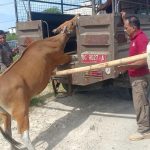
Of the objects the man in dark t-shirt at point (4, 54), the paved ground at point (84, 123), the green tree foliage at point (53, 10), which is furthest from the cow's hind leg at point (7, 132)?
the green tree foliage at point (53, 10)

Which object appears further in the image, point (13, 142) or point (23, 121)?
point (13, 142)

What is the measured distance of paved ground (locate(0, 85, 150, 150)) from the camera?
5.50 meters

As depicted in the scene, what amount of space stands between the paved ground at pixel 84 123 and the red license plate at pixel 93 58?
3.84 feet

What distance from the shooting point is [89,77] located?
20.3 ft

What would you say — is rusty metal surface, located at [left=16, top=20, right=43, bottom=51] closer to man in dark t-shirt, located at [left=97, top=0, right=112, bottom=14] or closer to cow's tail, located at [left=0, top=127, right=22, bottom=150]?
man in dark t-shirt, located at [left=97, top=0, right=112, bottom=14]

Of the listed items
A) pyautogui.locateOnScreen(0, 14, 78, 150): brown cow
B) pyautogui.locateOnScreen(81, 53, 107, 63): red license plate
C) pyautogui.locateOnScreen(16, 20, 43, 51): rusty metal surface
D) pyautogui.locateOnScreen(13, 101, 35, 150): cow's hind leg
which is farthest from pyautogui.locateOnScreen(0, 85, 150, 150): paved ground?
pyautogui.locateOnScreen(16, 20, 43, 51): rusty metal surface

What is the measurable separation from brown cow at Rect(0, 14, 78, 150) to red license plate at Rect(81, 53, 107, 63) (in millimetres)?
280

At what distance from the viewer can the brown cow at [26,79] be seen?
505 centimetres

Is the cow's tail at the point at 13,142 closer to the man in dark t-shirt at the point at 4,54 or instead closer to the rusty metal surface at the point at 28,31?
the rusty metal surface at the point at 28,31

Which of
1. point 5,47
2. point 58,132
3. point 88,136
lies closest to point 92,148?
point 88,136

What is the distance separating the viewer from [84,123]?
251 inches

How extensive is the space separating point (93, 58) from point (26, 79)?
1303mm

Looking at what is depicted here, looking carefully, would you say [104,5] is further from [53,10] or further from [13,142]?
[13,142]

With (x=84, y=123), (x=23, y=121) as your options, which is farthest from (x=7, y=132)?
(x=84, y=123)
